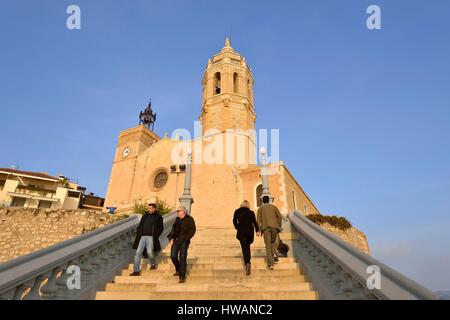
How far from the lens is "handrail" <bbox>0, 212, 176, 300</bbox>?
296 centimetres

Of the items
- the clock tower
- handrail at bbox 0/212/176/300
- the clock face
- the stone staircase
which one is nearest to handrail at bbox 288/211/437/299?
the stone staircase

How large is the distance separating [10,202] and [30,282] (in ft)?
100

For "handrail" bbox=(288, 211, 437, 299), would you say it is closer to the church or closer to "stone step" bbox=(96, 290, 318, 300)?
"stone step" bbox=(96, 290, 318, 300)

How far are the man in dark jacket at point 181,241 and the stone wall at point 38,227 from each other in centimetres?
1425

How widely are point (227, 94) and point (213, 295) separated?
20368 mm

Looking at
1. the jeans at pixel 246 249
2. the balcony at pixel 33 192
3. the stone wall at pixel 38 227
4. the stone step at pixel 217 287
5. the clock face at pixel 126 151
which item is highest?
the clock face at pixel 126 151

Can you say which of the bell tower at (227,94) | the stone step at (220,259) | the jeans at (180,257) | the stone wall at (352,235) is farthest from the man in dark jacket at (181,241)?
the bell tower at (227,94)

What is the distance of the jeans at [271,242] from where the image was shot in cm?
531

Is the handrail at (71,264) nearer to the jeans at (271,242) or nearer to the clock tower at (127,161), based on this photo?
the jeans at (271,242)

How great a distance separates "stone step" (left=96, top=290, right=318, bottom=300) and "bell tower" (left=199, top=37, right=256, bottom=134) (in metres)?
17.7
